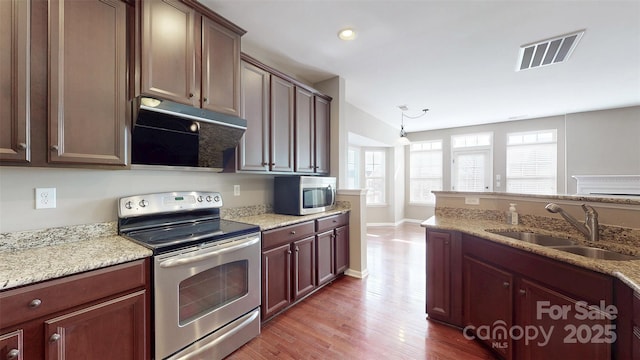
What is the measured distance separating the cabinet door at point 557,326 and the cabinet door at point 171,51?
100 inches

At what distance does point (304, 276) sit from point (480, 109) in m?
4.70

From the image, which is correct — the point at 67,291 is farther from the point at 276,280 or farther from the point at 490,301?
the point at 490,301

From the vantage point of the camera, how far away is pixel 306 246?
2.56 m

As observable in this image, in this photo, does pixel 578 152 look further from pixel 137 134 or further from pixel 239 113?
pixel 137 134

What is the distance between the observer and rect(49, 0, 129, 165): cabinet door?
1.35 meters

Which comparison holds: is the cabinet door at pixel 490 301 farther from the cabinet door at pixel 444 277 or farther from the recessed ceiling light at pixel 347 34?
the recessed ceiling light at pixel 347 34

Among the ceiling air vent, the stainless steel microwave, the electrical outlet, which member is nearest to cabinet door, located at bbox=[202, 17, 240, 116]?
the stainless steel microwave

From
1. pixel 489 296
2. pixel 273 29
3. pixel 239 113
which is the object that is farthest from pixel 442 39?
pixel 489 296

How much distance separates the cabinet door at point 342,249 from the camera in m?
3.03

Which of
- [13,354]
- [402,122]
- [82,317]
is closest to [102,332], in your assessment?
[82,317]

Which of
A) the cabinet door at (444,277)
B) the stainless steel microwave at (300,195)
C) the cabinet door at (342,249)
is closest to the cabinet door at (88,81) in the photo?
the stainless steel microwave at (300,195)

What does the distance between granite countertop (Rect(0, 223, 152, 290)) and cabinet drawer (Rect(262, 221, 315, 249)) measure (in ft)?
2.97

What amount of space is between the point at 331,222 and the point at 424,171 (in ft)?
16.2

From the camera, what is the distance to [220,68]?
6.66ft
